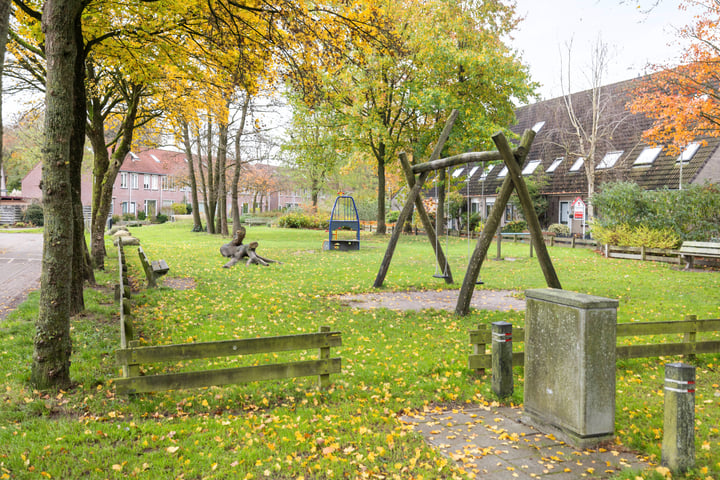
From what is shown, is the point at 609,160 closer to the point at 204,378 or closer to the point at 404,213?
the point at 404,213

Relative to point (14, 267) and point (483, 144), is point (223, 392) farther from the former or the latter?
point (483, 144)

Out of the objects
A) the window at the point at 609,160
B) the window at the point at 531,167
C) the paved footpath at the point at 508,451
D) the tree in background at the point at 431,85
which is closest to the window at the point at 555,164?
the window at the point at 531,167

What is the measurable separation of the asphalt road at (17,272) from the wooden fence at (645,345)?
26.0ft

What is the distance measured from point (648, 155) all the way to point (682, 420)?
A: 1138 inches

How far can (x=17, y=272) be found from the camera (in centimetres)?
1401

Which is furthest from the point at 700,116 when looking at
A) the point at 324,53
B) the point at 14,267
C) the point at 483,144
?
the point at 14,267

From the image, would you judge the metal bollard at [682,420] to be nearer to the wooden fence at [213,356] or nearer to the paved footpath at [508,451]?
the paved footpath at [508,451]

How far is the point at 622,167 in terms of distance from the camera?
29.2 metres

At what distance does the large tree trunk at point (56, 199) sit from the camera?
5363mm

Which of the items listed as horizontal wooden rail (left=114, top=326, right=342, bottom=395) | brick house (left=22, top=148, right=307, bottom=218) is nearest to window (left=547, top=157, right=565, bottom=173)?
brick house (left=22, top=148, right=307, bottom=218)

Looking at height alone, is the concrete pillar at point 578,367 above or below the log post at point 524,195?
below

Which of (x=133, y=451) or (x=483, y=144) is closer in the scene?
(x=133, y=451)

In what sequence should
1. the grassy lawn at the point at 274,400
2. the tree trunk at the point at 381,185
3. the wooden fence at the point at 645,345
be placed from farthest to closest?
the tree trunk at the point at 381,185, the wooden fence at the point at 645,345, the grassy lawn at the point at 274,400

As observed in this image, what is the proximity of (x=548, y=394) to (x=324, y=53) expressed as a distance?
275 inches
